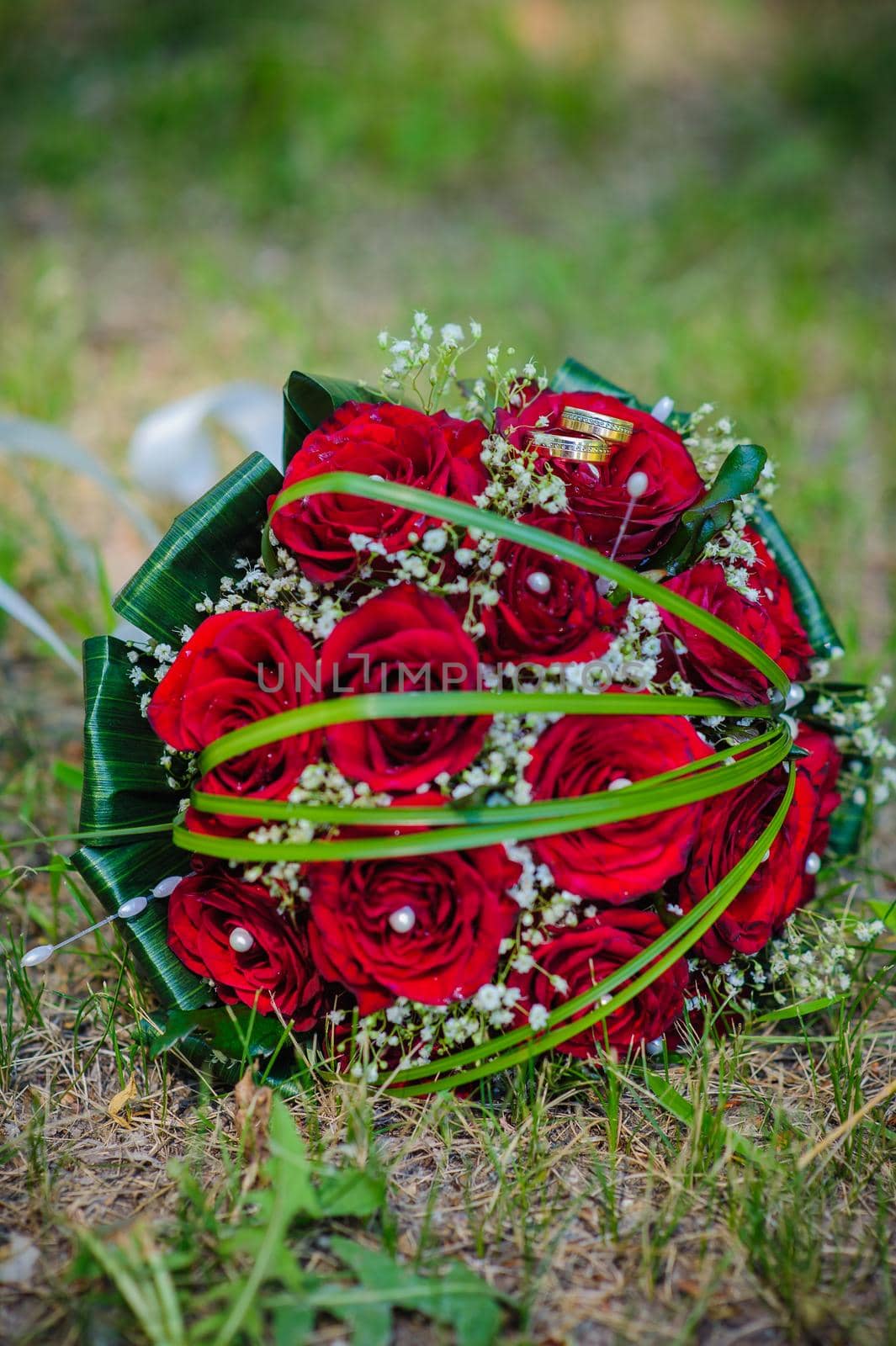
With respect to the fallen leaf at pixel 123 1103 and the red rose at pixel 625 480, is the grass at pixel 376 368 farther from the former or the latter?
the red rose at pixel 625 480

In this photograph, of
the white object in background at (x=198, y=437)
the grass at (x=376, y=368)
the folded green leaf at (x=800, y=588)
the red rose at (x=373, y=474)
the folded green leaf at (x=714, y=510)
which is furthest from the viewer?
the white object in background at (x=198, y=437)

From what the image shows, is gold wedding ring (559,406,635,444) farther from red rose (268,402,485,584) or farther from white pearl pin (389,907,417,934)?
white pearl pin (389,907,417,934)

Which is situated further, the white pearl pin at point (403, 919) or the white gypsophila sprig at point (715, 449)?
the white gypsophila sprig at point (715, 449)

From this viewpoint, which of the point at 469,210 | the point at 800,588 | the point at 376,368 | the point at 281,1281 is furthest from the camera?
the point at 469,210

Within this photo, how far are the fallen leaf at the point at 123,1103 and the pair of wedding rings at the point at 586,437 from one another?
38.9 inches

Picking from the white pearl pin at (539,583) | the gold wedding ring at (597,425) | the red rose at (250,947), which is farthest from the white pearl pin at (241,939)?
the gold wedding ring at (597,425)

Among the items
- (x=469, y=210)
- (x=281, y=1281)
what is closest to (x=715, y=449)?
(x=281, y=1281)

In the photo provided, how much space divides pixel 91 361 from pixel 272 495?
8.23 feet

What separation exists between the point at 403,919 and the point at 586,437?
641mm

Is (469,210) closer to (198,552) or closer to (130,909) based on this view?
(198,552)

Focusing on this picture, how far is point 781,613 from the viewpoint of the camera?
1.42 m

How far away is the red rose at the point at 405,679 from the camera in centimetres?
110

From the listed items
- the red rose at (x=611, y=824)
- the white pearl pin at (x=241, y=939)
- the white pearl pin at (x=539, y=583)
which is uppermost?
the white pearl pin at (x=539, y=583)

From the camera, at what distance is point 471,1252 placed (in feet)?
3.60
